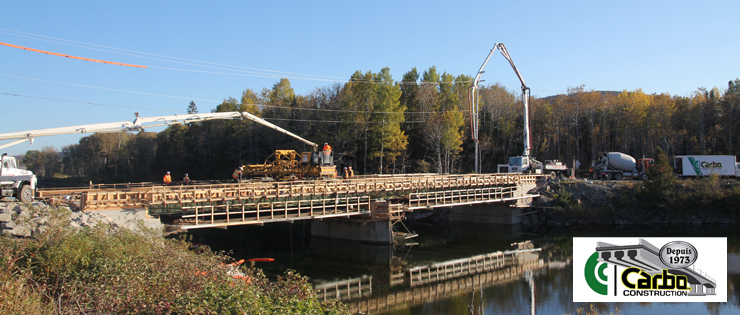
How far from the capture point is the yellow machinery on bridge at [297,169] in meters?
36.3

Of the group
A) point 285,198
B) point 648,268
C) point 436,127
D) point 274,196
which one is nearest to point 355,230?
point 285,198

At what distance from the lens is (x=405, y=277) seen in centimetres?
2606

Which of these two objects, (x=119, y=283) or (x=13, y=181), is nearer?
(x=119, y=283)

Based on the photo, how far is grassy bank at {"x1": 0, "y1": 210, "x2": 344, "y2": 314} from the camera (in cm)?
1034

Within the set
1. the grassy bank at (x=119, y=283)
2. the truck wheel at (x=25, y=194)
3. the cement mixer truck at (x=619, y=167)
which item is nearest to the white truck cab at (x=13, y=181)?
the truck wheel at (x=25, y=194)

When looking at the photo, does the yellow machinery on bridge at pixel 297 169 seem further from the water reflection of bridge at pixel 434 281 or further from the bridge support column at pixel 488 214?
the bridge support column at pixel 488 214

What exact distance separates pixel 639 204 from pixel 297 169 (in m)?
34.8

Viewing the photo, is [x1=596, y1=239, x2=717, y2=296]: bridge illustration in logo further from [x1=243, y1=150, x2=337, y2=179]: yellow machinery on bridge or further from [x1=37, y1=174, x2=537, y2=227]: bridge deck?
[x1=243, y1=150, x2=337, y2=179]: yellow machinery on bridge

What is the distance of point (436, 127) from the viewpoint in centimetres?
6094

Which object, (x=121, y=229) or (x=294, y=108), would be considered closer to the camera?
(x=121, y=229)

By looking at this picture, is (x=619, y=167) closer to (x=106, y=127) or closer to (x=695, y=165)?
(x=695, y=165)

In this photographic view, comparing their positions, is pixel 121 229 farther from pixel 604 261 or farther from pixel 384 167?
pixel 384 167

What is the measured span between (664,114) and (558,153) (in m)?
15.2

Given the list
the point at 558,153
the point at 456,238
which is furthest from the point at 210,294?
the point at 558,153
